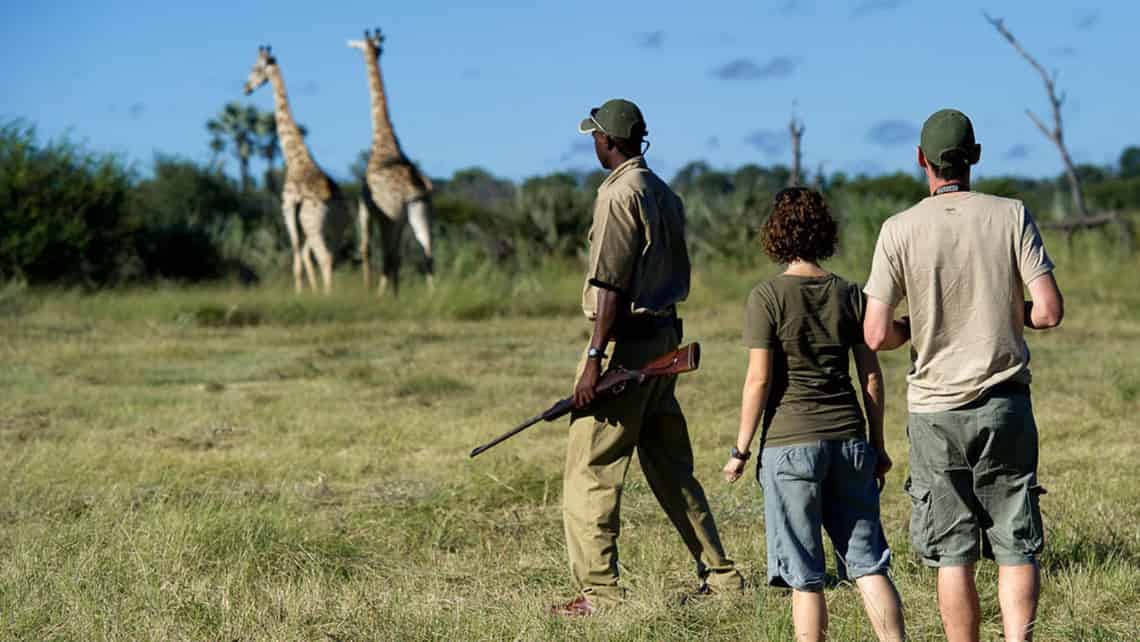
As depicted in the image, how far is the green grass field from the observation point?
4914 millimetres

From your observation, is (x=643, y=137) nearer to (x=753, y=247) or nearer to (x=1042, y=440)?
(x=1042, y=440)

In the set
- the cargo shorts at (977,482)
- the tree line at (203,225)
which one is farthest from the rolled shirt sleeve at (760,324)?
the tree line at (203,225)

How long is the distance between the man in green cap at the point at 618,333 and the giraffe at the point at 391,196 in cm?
1426

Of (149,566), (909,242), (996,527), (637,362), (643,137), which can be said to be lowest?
(149,566)

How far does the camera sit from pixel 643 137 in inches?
205

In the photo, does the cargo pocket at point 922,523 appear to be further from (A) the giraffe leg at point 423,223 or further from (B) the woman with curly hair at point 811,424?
(A) the giraffe leg at point 423,223

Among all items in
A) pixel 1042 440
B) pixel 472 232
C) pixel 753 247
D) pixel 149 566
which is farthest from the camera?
pixel 472 232

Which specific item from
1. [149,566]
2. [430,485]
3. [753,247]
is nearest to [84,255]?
[753,247]

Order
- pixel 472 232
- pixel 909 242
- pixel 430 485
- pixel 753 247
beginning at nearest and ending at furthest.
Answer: pixel 909 242
pixel 430 485
pixel 753 247
pixel 472 232

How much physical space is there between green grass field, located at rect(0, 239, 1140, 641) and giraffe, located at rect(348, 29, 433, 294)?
180 inches

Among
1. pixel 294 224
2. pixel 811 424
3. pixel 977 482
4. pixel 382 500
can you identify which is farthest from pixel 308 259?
pixel 977 482

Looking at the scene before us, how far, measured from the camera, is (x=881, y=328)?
4090 mm

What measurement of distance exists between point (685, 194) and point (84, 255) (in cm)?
1004

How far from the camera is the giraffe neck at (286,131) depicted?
65.6 ft
